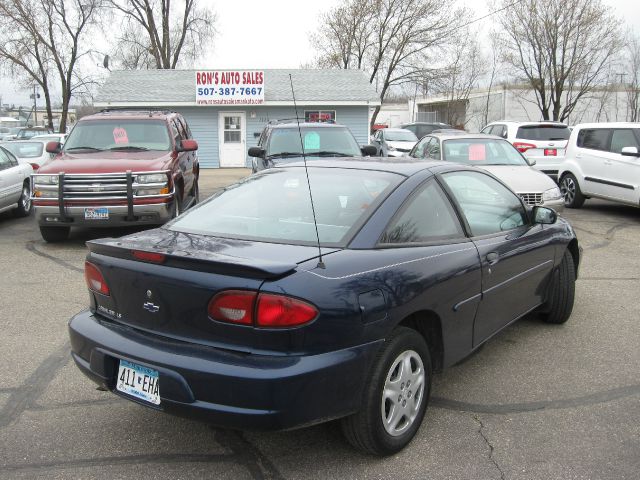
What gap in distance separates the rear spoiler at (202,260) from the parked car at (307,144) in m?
6.85

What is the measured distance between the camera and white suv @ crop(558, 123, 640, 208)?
10.3 m

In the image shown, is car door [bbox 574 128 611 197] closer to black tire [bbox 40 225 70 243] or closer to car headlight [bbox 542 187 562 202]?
car headlight [bbox 542 187 562 202]

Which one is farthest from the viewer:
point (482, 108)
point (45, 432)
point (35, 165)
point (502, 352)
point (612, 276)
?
point (482, 108)

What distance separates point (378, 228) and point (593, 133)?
9.92 m

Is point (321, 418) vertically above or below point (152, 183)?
below

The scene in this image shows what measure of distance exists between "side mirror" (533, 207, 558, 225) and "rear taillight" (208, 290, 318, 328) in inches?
99.7

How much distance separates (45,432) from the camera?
323 centimetres

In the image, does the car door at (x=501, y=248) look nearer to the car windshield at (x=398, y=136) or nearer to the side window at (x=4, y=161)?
the side window at (x=4, y=161)

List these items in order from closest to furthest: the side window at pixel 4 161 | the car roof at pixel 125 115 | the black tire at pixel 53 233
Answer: the black tire at pixel 53 233
the car roof at pixel 125 115
the side window at pixel 4 161

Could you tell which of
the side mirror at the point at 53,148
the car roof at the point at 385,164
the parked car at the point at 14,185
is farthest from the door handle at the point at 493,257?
the parked car at the point at 14,185

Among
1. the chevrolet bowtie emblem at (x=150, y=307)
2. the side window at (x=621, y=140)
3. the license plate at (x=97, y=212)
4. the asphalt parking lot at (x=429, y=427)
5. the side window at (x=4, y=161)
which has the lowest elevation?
the asphalt parking lot at (x=429, y=427)

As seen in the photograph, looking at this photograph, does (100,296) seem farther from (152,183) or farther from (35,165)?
(35,165)

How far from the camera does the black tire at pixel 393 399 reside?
9.15 feet

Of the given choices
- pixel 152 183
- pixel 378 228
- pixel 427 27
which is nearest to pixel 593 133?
pixel 152 183
